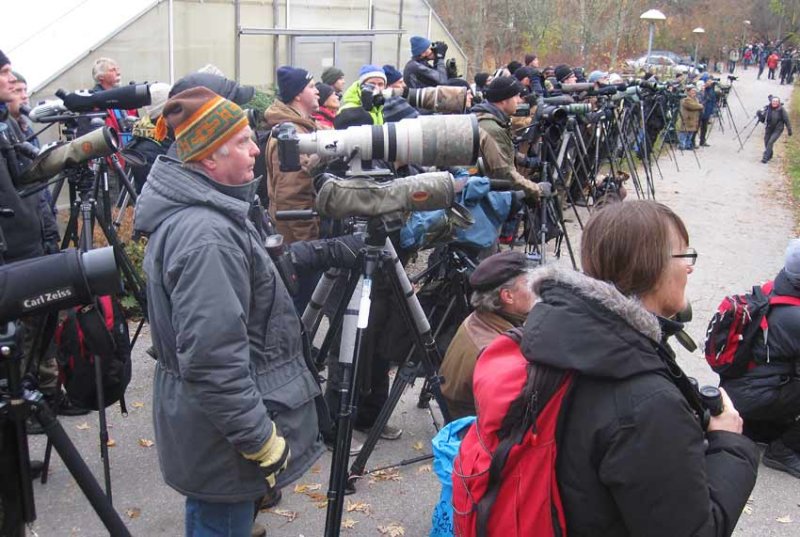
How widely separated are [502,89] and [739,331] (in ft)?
7.89

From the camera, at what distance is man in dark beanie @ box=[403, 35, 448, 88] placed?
7.21 meters

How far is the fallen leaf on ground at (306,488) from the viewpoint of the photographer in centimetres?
338

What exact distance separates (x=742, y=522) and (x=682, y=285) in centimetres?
229

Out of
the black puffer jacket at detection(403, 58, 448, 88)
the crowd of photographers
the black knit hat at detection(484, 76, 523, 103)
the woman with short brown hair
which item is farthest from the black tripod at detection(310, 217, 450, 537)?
the black puffer jacket at detection(403, 58, 448, 88)

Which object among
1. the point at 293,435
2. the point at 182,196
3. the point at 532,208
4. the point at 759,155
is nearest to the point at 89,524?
the point at 293,435

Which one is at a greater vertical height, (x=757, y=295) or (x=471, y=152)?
(x=471, y=152)

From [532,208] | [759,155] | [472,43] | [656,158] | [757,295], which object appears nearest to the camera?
[757,295]

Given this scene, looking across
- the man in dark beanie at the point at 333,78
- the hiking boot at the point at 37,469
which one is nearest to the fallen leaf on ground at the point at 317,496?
the hiking boot at the point at 37,469

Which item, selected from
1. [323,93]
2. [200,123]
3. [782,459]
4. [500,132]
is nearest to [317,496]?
[200,123]

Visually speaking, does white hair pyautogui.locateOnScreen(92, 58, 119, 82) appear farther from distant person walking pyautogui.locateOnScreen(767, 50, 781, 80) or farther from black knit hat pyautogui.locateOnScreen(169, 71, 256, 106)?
distant person walking pyautogui.locateOnScreen(767, 50, 781, 80)

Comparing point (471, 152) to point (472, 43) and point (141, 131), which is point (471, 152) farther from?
point (472, 43)

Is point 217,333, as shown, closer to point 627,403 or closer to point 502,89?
point 627,403

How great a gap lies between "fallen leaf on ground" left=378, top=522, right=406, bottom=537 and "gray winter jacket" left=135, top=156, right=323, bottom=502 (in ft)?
3.34

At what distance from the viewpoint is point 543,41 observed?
28.1m
